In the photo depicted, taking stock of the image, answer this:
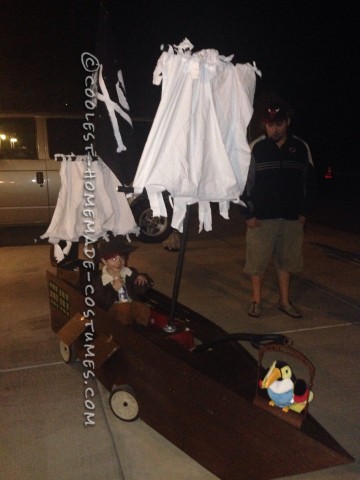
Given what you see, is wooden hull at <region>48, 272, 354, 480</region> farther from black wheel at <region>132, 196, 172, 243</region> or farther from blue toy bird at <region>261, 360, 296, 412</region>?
black wheel at <region>132, 196, 172, 243</region>

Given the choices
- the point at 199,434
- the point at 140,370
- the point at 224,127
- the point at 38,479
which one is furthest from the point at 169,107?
the point at 38,479

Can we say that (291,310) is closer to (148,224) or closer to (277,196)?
(277,196)

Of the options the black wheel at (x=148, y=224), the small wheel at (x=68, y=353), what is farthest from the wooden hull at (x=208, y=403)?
the black wheel at (x=148, y=224)

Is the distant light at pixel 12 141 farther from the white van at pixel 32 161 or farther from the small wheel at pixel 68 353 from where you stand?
the small wheel at pixel 68 353

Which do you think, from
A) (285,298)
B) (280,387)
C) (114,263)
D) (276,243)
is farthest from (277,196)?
(280,387)

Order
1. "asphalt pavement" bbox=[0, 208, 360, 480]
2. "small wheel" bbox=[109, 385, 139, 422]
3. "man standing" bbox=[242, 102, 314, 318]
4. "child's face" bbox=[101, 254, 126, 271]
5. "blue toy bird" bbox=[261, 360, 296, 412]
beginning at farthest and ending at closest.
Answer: "man standing" bbox=[242, 102, 314, 318], "child's face" bbox=[101, 254, 126, 271], "small wheel" bbox=[109, 385, 139, 422], "asphalt pavement" bbox=[0, 208, 360, 480], "blue toy bird" bbox=[261, 360, 296, 412]

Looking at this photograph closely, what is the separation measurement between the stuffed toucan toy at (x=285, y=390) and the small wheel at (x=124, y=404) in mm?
810

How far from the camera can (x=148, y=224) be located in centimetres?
672

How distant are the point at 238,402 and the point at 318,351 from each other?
172 centimetres

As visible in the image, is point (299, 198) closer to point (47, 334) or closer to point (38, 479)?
point (47, 334)

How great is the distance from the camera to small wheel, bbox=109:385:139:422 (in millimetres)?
2437

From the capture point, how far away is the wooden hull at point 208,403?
1.82 meters

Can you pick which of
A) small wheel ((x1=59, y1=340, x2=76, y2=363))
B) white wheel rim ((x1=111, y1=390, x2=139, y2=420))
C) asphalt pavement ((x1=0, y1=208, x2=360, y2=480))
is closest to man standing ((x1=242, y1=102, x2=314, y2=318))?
asphalt pavement ((x1=0, y1=208, x2=360, y2=480))

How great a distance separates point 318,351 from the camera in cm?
339
